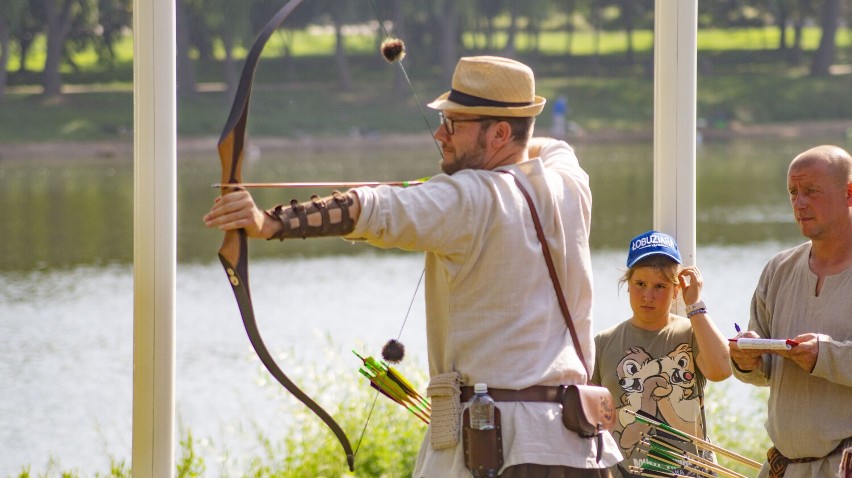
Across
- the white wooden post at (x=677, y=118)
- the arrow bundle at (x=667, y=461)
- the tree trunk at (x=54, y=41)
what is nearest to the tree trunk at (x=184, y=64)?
the tree trunk at (x=54, y=41)

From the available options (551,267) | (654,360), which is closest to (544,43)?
(654,360)

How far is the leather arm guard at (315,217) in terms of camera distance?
2.39 metres

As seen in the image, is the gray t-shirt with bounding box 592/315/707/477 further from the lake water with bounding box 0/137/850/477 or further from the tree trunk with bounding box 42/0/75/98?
the tree trunk with bounding box 42/0/75/98

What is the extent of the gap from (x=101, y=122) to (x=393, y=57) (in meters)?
29.7

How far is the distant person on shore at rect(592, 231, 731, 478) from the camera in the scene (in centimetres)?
329

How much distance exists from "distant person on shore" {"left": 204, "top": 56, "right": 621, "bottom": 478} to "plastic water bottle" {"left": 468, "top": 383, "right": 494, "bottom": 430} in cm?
3

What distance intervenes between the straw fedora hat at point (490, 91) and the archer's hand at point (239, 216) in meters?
0.48

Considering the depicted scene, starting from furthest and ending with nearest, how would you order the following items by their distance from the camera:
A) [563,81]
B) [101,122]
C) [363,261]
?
[563,81] → [101,122] → [363,261]

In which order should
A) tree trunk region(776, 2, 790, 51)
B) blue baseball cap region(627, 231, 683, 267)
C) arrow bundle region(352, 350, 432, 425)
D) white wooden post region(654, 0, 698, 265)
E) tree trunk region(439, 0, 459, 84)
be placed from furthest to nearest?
tree trunk region(776, 2, 790, 51) → tree trunk region(439, 0, 459, 84) → white wooden post region(654, 0, 698, 265) → blue baseball cap region(627, 231, 683, 267) → arrow bundle region(352, 350, 432, 425)

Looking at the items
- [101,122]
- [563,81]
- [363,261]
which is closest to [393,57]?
[363,261]

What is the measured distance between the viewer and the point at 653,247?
337cm

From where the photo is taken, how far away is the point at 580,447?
2623 mm

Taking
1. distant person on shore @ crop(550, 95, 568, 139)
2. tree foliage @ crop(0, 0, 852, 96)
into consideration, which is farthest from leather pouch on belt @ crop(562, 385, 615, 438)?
tree foliage @ crop(0, 0, 852, 96)

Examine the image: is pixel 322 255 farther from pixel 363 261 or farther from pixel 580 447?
pixel 580 447
